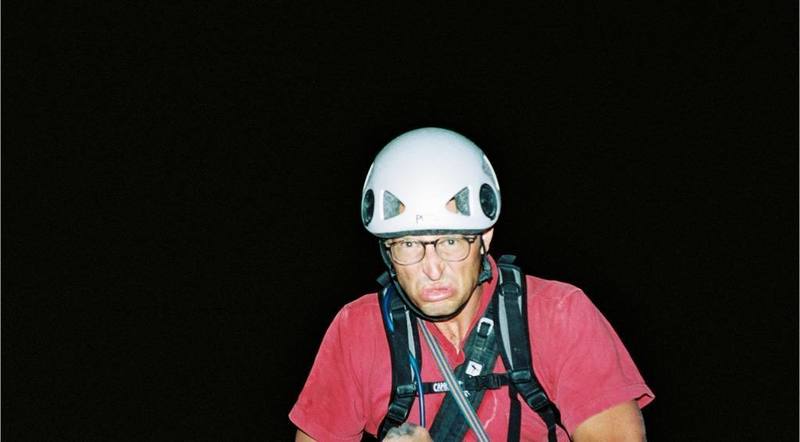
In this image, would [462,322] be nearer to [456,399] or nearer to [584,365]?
[456,399]

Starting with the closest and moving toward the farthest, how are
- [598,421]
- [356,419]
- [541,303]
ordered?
[598,421], [541,303], [356,419]

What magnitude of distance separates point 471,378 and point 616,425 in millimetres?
434

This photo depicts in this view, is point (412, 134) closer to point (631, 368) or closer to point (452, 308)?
point (452, 308)

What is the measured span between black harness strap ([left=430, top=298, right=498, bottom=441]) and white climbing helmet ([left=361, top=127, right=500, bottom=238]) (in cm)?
32

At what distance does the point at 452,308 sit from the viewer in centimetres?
251

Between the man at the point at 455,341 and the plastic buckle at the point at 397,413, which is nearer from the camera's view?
the man at the point at 455,341

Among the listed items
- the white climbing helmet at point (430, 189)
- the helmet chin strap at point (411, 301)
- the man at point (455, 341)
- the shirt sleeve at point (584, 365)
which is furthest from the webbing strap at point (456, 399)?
the white climbing helmet at point (430, 189)

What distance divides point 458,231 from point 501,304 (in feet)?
0.93

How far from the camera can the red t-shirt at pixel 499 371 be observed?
8.13ft

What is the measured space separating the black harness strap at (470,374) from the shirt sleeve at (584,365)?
0.17m

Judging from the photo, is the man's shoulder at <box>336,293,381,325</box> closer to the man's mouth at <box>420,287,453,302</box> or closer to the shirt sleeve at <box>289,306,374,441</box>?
the shirt sleeve at <box>289,306,374,441</box>

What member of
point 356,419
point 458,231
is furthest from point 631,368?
point 356,419

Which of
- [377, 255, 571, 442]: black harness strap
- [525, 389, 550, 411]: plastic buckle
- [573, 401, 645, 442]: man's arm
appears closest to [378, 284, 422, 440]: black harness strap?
[377, 255, 571, 442]: black harness strap

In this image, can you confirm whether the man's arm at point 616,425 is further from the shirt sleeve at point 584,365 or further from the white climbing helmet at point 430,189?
the white climbing helmet at point 430,189
